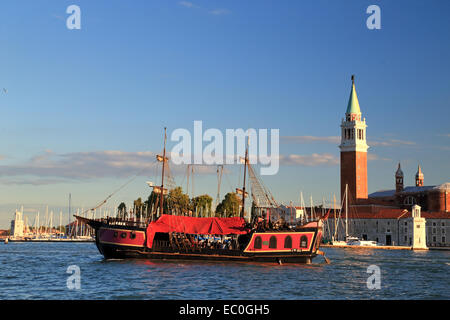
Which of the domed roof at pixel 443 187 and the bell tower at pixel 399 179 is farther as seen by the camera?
the bell tower at pixel 399 179

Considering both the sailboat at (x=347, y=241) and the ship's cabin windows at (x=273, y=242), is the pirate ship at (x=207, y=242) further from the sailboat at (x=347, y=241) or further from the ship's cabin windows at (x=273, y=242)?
the sailboat at (x=347, y=241)

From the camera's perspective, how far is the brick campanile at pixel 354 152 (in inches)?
6236

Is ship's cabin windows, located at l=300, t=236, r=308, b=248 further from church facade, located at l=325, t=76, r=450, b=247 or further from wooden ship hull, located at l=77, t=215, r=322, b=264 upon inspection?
church facade, located at l=325, t=76, r=450, b=247

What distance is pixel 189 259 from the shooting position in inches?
2463

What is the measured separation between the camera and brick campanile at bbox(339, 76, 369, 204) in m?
158

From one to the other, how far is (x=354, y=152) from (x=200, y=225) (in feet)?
336

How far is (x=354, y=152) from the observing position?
525ft

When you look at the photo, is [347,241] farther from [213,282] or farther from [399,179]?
[213,282]

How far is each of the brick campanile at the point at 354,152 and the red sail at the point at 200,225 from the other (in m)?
98.6

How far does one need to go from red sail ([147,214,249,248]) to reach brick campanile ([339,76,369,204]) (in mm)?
98572

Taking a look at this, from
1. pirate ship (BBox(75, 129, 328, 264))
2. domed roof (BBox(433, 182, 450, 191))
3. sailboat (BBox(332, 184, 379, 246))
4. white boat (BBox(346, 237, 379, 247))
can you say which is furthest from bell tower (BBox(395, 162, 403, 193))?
pirate ship (BBox(75, 129, 328, 264))

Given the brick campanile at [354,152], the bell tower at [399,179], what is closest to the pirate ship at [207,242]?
the brick campanile at [354,152]
